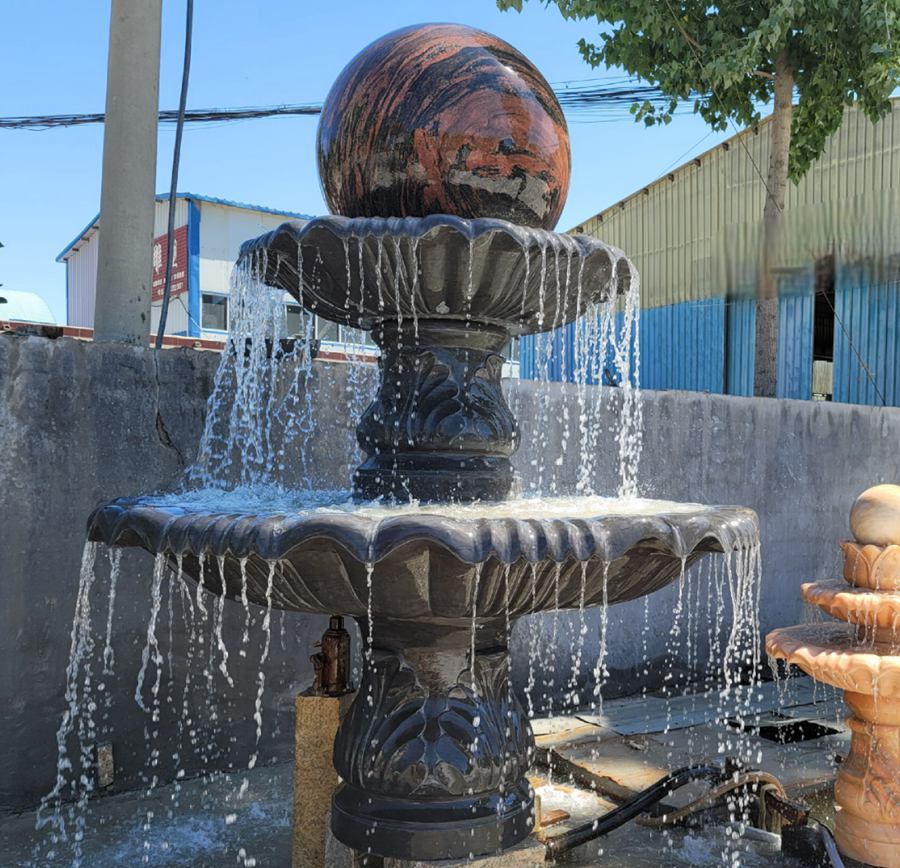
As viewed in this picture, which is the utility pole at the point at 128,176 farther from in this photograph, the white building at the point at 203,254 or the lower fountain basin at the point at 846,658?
the white building at the point at 203,254

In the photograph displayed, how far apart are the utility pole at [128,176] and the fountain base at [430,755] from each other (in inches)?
106

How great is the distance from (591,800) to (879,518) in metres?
1.81

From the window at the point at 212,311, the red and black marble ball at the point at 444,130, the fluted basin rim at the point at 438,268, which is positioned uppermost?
the window at the point at 212,311

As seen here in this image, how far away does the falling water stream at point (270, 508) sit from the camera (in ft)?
8.32

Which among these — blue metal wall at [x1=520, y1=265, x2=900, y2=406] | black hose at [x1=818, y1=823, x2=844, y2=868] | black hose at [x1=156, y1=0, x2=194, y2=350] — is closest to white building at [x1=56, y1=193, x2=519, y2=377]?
blue metal wall at [x1=520, y1=265, x2=900, y2=406]

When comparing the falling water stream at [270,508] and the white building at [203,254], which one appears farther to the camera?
the white building at [203,254]

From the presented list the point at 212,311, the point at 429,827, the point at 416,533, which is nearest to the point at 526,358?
the point at 212,311

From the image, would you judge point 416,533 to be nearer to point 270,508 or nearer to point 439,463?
point 270,508

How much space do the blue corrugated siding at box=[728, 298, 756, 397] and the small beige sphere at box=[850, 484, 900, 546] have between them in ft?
29.0

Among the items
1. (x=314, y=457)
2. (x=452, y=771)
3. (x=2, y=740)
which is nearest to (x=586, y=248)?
(x=452, y=771)

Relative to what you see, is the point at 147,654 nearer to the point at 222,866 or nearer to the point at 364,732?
the point at 222,866

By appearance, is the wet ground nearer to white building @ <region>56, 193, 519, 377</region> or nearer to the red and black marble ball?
the red and black marble ball

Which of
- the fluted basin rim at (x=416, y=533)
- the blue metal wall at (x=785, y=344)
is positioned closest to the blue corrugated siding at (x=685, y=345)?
the blue metal wall at (x=785, y=344)

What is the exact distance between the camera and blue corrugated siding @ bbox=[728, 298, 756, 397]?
11.8m
